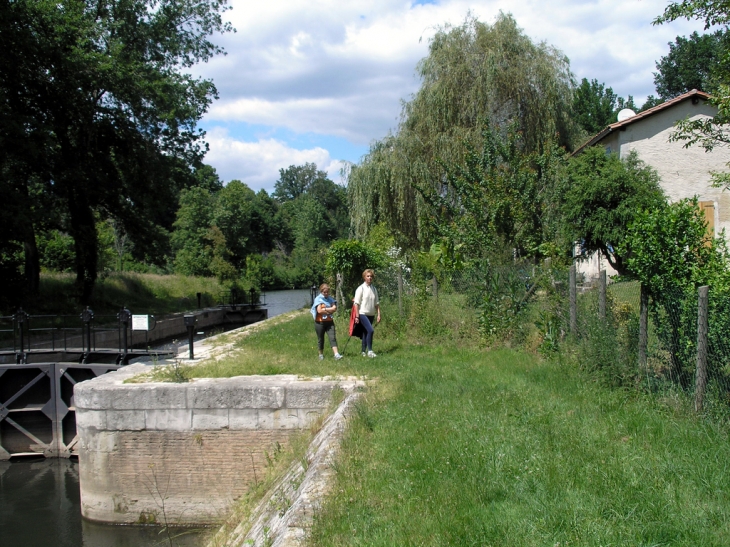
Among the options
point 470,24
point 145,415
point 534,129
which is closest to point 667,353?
point 145,415

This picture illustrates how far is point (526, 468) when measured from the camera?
195 inches

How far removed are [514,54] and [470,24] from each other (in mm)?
2096

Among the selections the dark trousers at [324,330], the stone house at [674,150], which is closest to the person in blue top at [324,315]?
the dark trousers at [324,330]

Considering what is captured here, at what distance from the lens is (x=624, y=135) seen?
22.8 metres

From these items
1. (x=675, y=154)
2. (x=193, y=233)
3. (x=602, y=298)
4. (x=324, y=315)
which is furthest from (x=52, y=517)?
(x=193, y=233)

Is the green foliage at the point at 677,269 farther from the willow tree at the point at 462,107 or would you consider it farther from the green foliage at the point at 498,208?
the willow tree at the point at 462,107

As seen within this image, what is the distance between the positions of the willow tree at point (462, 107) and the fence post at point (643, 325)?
13405 mm

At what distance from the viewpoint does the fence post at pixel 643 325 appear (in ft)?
23.9

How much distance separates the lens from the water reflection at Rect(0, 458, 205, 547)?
32.2 ft

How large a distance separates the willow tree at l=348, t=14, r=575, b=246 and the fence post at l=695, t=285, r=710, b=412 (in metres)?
14.5

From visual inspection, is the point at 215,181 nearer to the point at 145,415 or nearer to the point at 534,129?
the point at 534,129

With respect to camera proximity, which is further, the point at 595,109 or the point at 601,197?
the point at 595,109

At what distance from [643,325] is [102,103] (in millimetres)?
26372

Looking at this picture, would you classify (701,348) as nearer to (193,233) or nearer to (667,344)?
(667,344)
